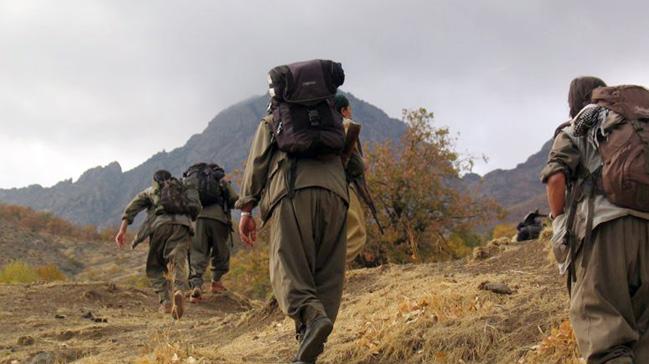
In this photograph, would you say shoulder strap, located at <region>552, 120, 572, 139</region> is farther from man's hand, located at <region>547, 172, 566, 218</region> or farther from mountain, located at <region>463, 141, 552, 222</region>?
mountain, located at <region>463, 141, 552, 222</region>

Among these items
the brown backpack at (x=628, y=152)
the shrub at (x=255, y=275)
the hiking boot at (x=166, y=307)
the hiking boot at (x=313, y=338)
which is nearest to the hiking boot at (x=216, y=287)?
the hiking boot at (x=166, y=307)

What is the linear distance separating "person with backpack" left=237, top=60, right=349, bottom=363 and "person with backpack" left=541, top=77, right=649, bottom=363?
62.1 inches

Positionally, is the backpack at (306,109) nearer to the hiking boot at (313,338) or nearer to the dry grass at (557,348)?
the hiking boot at (313,338)

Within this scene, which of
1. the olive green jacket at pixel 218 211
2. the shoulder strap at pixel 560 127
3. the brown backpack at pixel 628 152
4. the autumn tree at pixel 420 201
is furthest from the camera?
the autumn tree at pixel 420 201

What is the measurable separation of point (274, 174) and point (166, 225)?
569 centimetres

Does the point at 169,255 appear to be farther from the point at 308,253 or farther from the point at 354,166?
the point at 308,253

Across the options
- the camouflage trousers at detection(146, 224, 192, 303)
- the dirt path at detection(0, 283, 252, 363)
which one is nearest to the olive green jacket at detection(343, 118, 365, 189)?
the dirt path at detection(0, 283, 252, 363)

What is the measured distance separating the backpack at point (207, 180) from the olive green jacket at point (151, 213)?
2.60 ft

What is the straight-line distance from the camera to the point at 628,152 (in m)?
3.80

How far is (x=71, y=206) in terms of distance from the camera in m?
186

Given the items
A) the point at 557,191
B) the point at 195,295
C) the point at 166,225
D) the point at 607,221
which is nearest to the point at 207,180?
the point at 166,225

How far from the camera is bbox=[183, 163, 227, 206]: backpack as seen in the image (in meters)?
11.6

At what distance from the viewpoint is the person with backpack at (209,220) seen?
11.7 meters

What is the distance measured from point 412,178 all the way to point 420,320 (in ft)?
61.4
